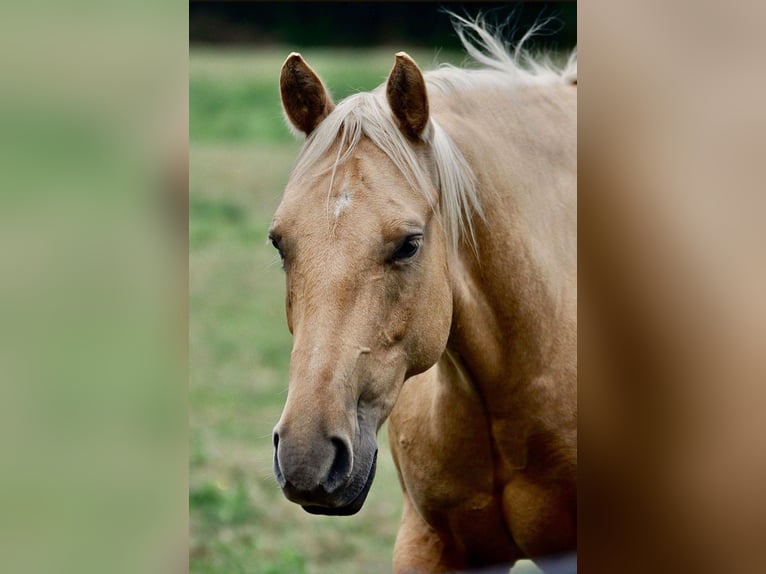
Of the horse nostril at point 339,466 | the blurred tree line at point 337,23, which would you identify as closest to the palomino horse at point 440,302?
the horse nostril at point 339,466

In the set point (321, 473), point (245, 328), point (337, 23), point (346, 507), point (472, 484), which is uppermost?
point (321, 473)

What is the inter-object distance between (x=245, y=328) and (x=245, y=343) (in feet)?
0.57

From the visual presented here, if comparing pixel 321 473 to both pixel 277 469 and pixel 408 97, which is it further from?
pixel 408 97

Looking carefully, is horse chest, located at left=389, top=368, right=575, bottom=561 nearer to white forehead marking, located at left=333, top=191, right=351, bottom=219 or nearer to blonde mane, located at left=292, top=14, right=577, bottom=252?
blonde mane, located at left=292, top=14, right=577, bottom=252

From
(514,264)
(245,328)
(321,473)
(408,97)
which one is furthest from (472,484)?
(245,328)

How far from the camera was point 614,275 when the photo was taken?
0.60 metres

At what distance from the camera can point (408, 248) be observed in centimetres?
158

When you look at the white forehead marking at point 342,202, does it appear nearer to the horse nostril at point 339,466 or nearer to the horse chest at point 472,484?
the horse nostril at point 339,466

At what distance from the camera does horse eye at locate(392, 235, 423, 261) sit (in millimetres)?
1564

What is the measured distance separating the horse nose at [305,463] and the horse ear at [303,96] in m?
0.66

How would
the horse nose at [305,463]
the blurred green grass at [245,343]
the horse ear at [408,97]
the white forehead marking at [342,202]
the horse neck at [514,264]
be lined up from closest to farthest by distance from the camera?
1. the horse nose at [305,463]
2. the white forehead marking at [342,202]
3. the horse ear at [408,97]
4. the horse neck at [514,264]
5. the blurred green grass at [245,343]

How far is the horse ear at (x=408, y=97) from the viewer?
1.64m

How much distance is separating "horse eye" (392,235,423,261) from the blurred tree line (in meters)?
4.88

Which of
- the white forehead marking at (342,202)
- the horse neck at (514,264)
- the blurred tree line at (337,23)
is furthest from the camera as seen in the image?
the blurred tree line at (337,23)
